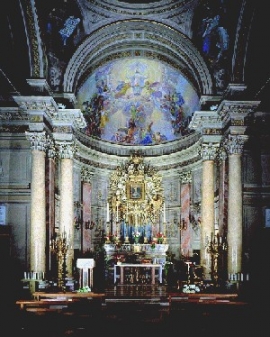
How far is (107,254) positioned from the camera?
87.5 feet

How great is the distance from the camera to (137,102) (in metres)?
28.7

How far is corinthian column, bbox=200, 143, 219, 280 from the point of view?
2291cm

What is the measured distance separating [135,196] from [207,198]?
612 centimetres

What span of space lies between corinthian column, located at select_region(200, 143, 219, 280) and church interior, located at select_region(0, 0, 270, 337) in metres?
0.04

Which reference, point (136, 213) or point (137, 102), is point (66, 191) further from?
point (137, 102)

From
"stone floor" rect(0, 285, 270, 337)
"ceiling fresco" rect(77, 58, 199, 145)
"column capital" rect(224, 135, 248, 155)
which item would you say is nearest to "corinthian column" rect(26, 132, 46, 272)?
"stone floor" rect(0, 285, 270, 337)

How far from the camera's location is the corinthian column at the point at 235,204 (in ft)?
66.5

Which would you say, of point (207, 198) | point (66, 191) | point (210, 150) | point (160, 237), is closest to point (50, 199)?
point (66, 191)

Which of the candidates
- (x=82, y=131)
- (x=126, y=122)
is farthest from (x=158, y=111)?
(x=82, y=131)

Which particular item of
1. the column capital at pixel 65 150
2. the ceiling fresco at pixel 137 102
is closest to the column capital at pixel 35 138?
the column capital at pixel 65 150

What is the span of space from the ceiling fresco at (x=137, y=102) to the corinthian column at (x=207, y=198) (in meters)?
4.04

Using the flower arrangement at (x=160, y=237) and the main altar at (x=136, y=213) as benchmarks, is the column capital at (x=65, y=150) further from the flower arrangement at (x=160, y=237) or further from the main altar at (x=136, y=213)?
the flower arrangement at (x=160, y=237)

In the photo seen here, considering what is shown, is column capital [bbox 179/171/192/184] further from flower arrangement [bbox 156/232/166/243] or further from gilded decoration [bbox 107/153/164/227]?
flower arrangement [bbox 156/232/166/243]

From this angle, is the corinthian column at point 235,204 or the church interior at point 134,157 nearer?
the church interior at point 134,157
